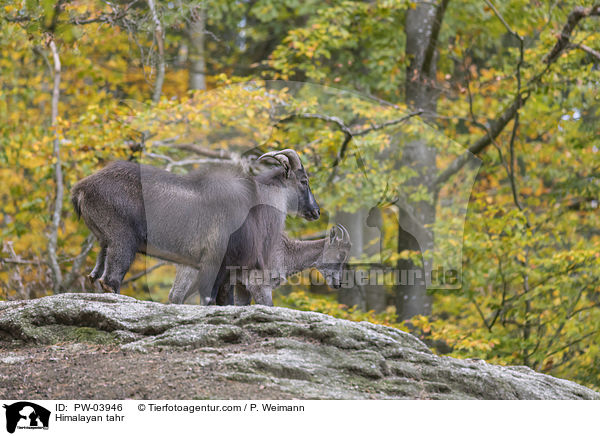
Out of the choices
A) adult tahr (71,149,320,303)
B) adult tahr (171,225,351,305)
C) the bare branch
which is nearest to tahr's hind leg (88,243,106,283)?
adult tahr (71,149,320,303)

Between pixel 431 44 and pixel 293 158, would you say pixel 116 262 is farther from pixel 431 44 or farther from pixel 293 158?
pixel 431 44

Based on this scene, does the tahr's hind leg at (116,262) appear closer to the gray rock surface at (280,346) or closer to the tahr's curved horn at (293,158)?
the gray rock surface at (280,346)

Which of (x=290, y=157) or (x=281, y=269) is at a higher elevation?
(x=290, y=157)

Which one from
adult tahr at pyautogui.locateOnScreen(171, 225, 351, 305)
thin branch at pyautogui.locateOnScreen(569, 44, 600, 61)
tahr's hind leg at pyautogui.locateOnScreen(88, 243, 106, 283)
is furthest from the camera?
thin branch at pyautogui.locateOnScreen(569, 44, 600, 61)

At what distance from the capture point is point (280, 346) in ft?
19.3

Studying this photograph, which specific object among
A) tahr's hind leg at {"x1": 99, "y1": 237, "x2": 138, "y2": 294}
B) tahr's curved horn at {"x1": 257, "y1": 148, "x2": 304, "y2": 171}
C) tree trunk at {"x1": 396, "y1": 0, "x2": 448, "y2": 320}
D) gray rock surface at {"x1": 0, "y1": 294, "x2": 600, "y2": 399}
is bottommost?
gray rock surface at {"x1": 0, "y1": 294, "x2": 600, "y2": 399}

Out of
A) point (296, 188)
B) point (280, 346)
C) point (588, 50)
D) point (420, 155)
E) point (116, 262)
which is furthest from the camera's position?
point (420, 155)

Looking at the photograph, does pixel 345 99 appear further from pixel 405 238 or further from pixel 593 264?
pixel 593 264

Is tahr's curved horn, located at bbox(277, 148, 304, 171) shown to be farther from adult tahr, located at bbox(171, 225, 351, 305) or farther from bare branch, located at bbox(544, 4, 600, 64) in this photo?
bare branch, located at bbox(544, 4, 600, 64)

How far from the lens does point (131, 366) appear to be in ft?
18.4

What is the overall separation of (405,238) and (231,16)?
8.92 meters

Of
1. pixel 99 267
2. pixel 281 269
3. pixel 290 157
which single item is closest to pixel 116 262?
pixel 99 267

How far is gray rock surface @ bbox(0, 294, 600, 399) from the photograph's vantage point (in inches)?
218

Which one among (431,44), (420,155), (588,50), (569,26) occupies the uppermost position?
(431,44)
